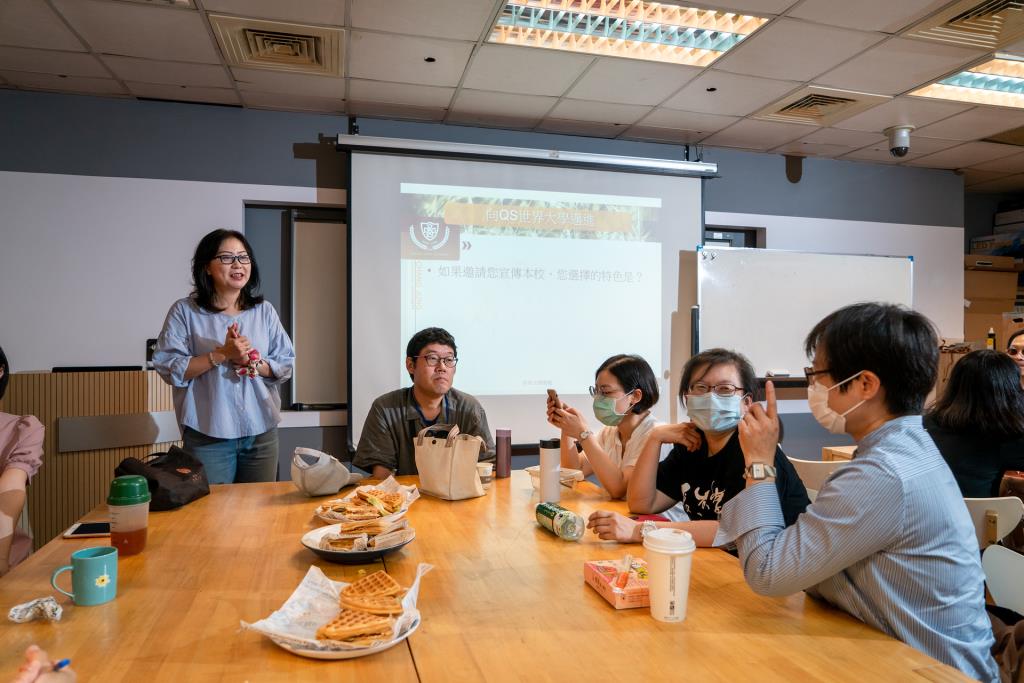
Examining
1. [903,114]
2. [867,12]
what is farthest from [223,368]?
[903,114]

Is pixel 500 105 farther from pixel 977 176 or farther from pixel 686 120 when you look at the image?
pixel 977 176

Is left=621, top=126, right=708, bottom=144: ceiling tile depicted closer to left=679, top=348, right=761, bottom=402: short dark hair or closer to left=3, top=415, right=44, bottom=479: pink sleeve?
left=679, top=348, right=761, bottom=402: short dark hair

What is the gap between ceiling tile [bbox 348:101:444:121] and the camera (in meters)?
3.94

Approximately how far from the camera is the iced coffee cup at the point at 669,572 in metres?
1.14

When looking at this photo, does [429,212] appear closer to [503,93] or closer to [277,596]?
[503,93]

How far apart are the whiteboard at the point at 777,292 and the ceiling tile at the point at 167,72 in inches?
127

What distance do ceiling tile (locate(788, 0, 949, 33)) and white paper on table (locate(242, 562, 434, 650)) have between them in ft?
9.56

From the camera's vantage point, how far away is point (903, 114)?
408cm

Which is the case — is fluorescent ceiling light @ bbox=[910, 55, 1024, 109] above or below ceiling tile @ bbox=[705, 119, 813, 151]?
above

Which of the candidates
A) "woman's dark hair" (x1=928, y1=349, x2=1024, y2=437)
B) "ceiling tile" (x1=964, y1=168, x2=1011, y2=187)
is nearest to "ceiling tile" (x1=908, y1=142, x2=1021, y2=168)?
"ceiling tile" (x1=964, y1=168, x2=1011, y2=187)

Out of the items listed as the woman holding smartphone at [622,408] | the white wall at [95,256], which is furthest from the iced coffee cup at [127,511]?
the white wall at [95,256]

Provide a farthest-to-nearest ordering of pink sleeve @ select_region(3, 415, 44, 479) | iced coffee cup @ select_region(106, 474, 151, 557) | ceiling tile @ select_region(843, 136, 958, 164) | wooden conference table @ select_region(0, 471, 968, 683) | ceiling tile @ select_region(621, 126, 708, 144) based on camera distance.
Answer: ceiling tile @ select_region(843, 136, 958, 164), ceiling tile @ select_region(621, 126, 708, 144), pink sleeve @ select_region(3, 415, 44, 479), iced coffee cup @ select_region(106, 474, 151, 557), wooden conference table @ select_region(0, 471, 968, 683)

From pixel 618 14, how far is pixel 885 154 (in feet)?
9.71

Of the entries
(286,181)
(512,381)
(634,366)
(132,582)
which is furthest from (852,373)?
(286,181)
